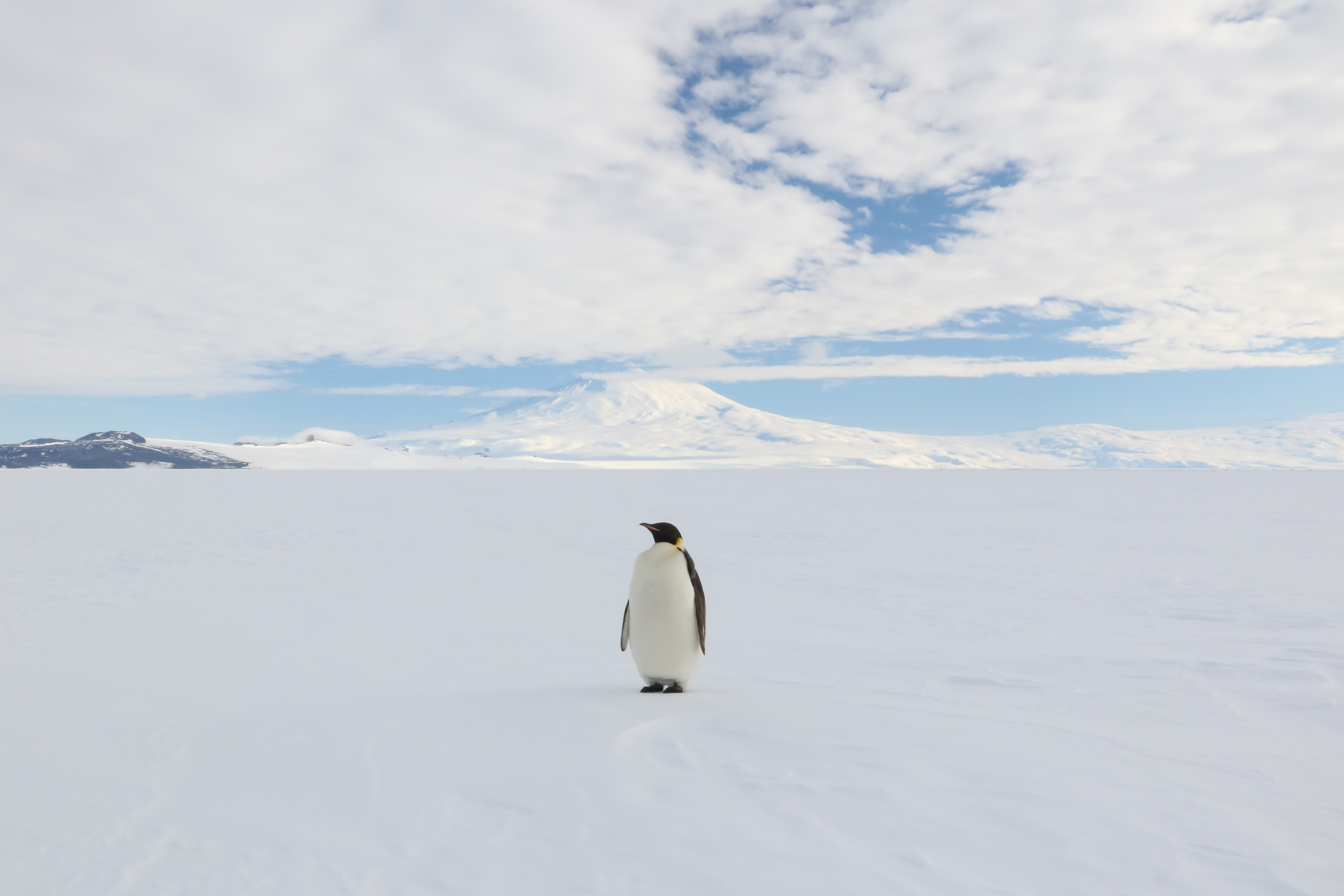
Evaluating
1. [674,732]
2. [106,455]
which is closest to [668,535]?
[674,732]

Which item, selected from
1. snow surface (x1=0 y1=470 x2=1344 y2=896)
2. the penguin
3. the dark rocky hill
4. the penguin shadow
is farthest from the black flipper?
the dark rocky hill

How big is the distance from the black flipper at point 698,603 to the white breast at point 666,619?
2cm

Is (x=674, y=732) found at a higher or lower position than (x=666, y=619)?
lower

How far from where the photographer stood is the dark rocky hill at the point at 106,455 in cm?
14325

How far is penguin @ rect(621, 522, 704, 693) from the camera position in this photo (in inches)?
192

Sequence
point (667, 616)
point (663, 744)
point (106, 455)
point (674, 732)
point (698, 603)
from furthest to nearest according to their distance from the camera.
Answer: point (106, 455) < point (698, 603) < point (667, 616) < point (674, 732) < point (663, 744)

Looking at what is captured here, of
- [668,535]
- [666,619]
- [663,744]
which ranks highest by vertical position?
[668,535]

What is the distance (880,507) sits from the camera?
27.7 meters

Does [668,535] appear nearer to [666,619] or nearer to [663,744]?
[666,619]

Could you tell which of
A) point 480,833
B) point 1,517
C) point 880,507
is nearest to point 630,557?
point 480,833

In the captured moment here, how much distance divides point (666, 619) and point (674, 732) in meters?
1.14

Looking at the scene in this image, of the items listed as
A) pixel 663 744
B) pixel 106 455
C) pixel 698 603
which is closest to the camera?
pixel 663 744

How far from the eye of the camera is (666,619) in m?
4.87

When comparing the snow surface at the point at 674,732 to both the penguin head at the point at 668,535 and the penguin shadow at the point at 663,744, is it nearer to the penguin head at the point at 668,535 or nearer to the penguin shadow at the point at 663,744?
the penguin shadow at the point at 663,744
